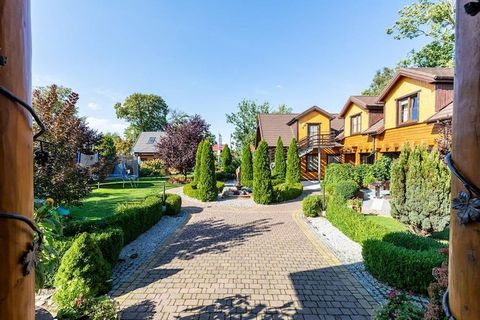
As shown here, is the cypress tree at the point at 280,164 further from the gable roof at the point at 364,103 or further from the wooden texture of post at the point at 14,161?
the wooden texture of post at the point at 14,161

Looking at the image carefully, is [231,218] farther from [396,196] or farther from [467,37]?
[467,37]

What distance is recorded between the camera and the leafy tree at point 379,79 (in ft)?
142

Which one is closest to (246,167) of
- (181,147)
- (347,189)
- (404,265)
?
(181,147)

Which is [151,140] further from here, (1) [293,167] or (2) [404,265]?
(2) [404,265]

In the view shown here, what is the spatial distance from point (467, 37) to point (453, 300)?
37.3 inches

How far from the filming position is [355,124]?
798 inches

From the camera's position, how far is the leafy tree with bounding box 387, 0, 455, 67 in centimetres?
1895

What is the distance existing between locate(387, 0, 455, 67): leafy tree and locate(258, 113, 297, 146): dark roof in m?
11.8

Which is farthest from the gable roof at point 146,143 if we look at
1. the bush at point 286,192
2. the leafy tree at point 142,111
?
the bush at point 286,192

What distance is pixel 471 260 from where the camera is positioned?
0.87 metres

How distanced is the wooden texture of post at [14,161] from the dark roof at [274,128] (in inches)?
968

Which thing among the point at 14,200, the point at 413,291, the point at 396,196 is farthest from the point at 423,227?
the point at 14,200

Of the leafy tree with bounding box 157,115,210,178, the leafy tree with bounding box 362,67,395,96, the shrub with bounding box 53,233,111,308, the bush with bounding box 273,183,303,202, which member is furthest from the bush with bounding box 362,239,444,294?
the leafy tree with bounding box 362,67,395,96

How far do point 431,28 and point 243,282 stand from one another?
2489 cm
